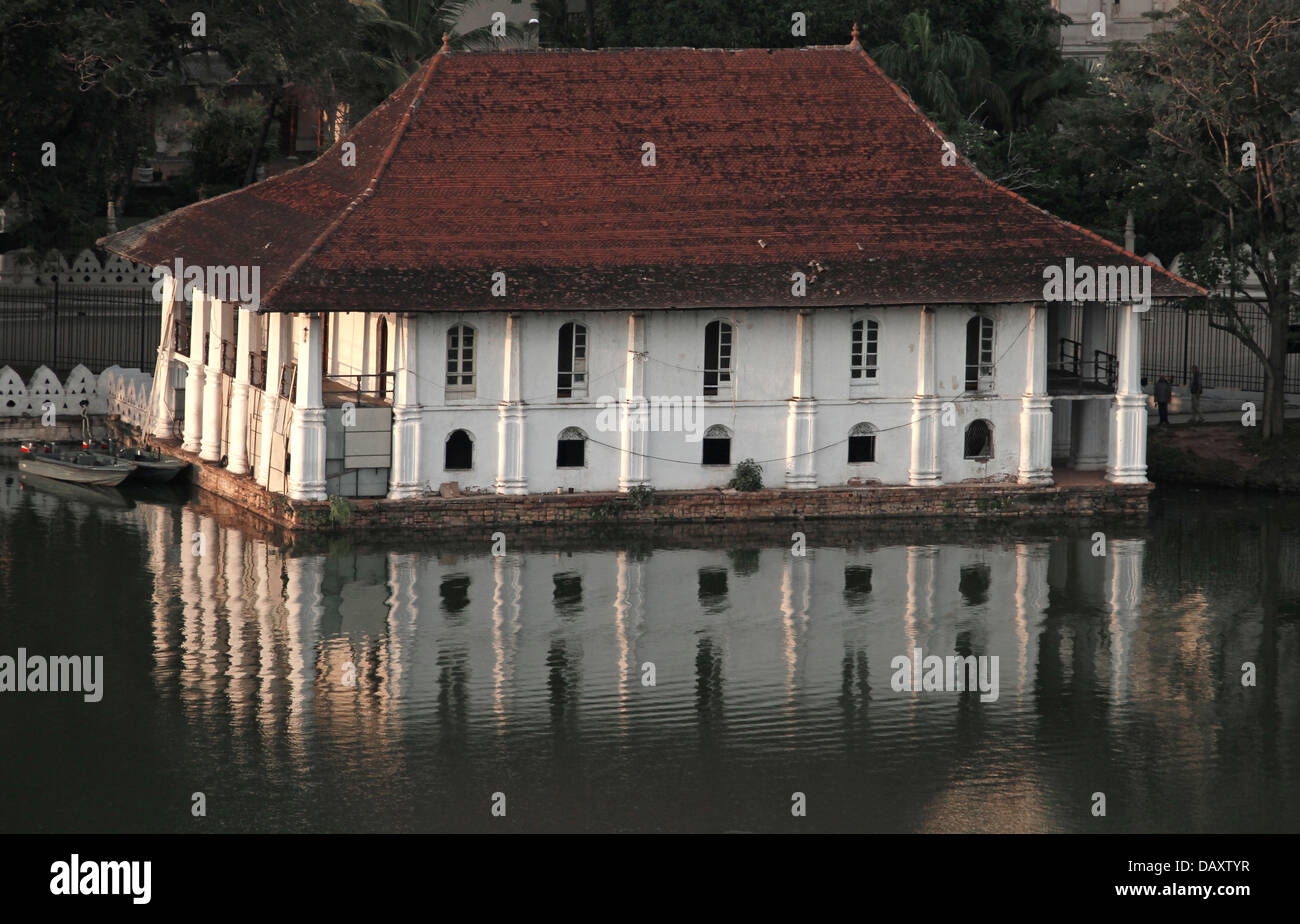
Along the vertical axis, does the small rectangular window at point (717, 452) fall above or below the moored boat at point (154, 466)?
above

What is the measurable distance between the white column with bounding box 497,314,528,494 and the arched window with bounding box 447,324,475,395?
700 millimetres

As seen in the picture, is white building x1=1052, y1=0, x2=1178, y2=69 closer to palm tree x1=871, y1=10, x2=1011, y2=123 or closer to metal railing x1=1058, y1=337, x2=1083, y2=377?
palm tree x1=871, y1=10, x2=1011, y2=123

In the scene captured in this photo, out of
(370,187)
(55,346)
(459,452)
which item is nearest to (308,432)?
(459,452)

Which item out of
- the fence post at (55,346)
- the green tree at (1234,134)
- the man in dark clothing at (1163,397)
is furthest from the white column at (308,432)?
the man in dark clothing at (1163,397)

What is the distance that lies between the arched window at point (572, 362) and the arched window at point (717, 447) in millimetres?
2769

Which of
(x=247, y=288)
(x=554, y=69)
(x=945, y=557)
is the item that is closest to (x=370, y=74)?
(x=554, y=69)

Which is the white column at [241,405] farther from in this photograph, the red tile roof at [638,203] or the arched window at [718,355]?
the arched window at [718,355]

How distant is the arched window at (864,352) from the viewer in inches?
1797

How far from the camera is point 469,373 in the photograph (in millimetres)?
43906

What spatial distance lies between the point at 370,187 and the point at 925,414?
11860 mm

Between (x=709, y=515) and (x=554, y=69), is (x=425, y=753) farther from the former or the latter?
(x=554, y=69)

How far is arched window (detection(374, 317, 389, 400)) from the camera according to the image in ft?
149

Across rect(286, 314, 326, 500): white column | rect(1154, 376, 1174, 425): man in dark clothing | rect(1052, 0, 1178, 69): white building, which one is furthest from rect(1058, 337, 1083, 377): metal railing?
rect(1052, 0, 1178, 69): white building

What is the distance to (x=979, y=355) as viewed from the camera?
46.3 m
